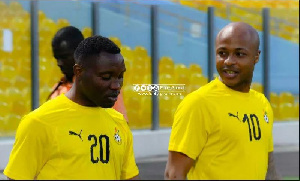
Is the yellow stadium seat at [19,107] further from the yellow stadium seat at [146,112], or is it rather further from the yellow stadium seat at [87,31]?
the yellow stadium seat at [146,112]

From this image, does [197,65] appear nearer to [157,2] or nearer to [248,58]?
[157,2]

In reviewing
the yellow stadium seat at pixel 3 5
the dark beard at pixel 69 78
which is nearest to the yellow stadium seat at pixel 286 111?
the yellow stadium seat at pixel 3 5

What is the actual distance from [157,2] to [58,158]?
9.92 meters

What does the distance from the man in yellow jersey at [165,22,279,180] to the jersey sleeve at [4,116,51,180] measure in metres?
0.79

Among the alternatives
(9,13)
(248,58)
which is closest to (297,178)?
(9,13)

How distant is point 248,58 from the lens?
170 inches

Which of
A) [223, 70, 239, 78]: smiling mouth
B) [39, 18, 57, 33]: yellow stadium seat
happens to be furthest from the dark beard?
[39, 18, 57, 33]: yellow stadium seat

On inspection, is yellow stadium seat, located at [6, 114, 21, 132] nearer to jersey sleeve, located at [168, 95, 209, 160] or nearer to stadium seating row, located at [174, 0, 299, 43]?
stadium seating row, located at [174, 0, 299, 43]

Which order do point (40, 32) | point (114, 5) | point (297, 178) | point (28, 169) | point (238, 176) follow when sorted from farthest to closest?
point (114, 5) < point (40, 32) < point (297, 178) < point (238, 176) < point (28, 169)

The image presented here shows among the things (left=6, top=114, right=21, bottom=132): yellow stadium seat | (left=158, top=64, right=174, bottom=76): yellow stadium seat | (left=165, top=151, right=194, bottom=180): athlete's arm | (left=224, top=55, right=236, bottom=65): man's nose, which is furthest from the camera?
(left=158, top=64, right=174, bottom=76): yellow stadium seat

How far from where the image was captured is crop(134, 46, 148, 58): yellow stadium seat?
13083mm

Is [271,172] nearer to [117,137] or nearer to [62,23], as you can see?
[117,137]

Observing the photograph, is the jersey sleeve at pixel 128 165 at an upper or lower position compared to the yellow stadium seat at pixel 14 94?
upper

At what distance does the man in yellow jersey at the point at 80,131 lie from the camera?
3586mm
